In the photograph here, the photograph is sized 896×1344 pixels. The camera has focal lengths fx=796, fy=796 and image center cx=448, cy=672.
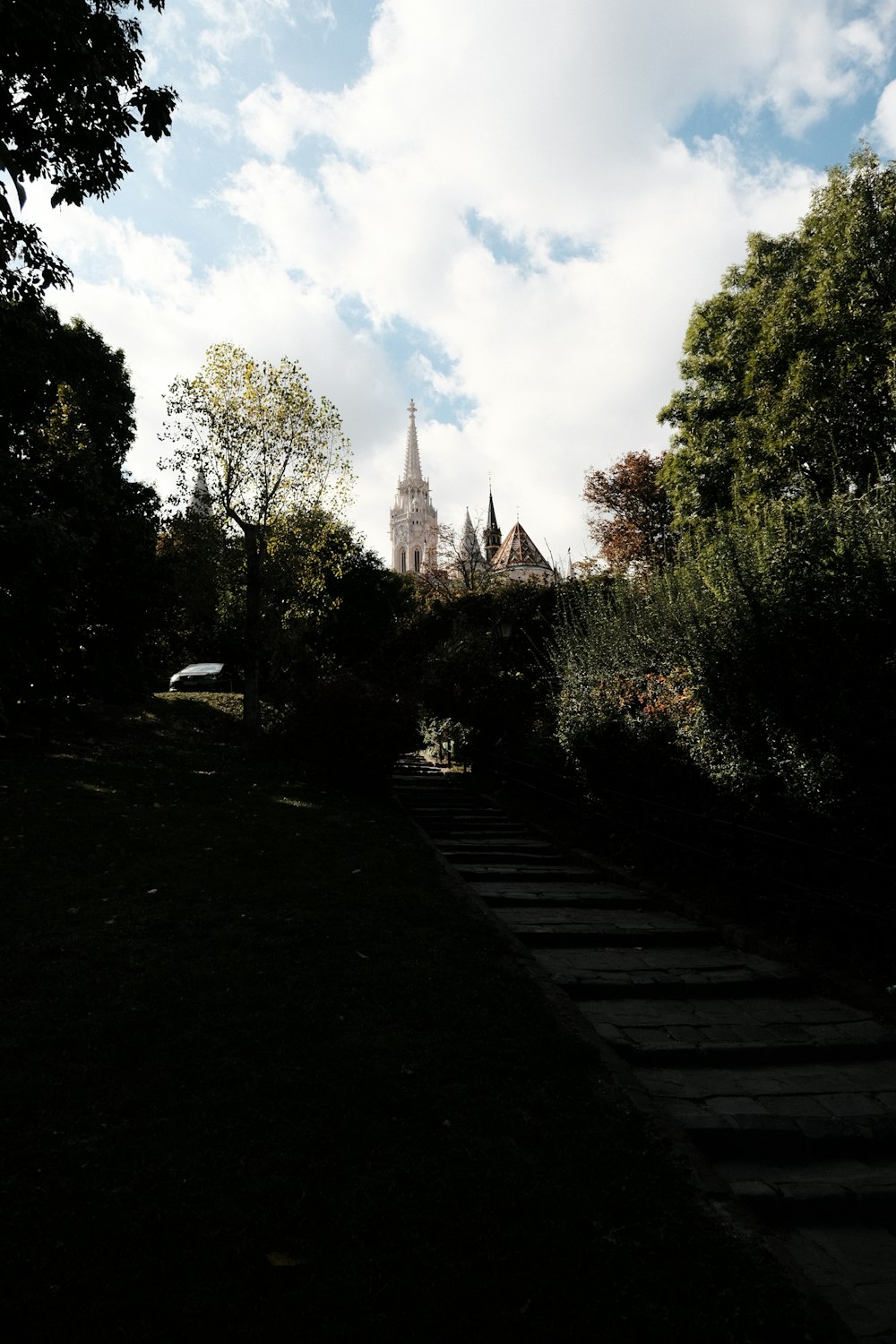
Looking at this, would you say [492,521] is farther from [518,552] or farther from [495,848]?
[495,848]

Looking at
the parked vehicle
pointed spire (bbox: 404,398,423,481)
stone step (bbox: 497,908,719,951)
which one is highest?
pointed spire (bbox: 404,398,423,481)

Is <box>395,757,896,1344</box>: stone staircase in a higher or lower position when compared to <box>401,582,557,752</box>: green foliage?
lower

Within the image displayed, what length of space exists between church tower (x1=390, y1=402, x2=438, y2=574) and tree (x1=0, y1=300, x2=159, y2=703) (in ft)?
278

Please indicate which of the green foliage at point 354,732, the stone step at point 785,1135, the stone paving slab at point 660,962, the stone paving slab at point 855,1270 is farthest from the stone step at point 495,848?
the stone paving slab at point 855,1270

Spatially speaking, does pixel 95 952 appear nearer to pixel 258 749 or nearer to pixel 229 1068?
pixel 229 1068

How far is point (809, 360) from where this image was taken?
18625mm

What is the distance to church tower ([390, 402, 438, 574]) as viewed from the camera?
105 meters

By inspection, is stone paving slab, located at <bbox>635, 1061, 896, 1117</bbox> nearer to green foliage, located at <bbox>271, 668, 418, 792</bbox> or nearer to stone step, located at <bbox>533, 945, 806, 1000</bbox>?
stone step, located at <bbox>533, 945, 806, 1000</bbox>

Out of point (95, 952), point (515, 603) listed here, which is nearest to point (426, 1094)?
point (95, 952)

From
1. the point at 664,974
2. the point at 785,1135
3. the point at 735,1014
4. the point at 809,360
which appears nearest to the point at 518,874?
the point at 664,974

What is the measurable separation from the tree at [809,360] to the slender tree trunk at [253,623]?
1202cm

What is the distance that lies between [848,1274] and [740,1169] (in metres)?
0.78

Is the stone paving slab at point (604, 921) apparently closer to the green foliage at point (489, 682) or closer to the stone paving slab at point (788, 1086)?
the stone paving slab at point (788, 1086)

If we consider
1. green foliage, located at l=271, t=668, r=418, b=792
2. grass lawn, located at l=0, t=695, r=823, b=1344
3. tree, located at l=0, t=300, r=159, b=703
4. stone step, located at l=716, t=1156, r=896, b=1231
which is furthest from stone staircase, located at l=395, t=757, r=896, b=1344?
tree, located at l=0, t=300, r=159, b=703
